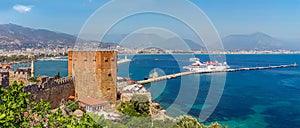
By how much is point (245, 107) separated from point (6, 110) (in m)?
23.8

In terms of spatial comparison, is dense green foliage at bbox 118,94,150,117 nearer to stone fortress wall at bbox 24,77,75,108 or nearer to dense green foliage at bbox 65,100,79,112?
dense green foliage at bbox 65,100,79,112

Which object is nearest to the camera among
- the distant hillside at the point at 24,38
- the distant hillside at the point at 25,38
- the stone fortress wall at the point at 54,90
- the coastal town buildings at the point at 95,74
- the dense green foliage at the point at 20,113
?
the dense green foliage at the point at 20,113

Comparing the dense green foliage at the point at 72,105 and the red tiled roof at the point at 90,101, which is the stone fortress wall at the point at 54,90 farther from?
the red tiled roof at the point at 90,101

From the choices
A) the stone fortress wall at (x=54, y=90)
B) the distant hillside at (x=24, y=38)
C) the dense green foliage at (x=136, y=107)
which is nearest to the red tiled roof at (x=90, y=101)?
the stone fortress wall at (x=54, y=90)

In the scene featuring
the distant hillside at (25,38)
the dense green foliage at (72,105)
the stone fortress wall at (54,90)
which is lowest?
the dense green foliage at (72,105)

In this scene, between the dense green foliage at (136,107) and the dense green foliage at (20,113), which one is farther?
the dense green foliage at (136,107)

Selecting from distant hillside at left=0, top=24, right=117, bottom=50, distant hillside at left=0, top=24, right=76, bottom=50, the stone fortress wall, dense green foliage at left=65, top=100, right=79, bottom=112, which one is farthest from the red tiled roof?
distant hillside at left=0, top=24, right=76, bottom=50

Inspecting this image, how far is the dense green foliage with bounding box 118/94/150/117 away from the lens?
510 inches

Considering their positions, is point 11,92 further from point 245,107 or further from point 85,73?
point 245,107

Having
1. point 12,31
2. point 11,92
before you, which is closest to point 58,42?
point 12,31

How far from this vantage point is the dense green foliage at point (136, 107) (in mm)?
12955

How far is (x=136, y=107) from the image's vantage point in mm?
14578

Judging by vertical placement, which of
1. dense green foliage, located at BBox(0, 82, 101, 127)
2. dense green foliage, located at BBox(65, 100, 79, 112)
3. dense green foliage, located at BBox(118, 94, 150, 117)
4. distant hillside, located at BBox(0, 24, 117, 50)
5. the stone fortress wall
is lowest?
dense green foliage, located at BBox(118, 94, 150, 117)

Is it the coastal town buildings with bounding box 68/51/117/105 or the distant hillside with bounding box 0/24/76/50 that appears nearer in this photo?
the coastal town buildings with bounding box 68/51/117/105
